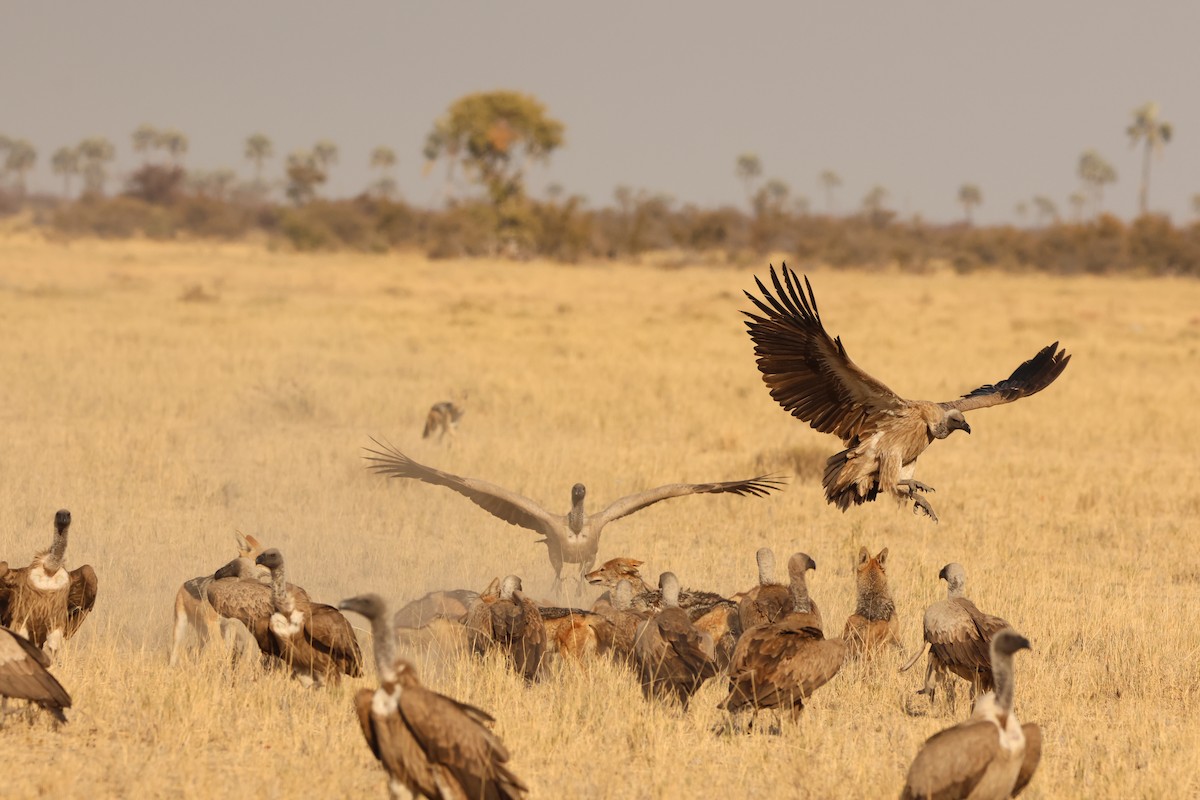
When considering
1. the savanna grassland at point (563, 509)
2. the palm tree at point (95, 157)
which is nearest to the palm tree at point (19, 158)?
the palm tree at point (95, 157)

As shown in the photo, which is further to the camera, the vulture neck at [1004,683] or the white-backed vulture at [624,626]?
the white-backed vulture at [624,626]

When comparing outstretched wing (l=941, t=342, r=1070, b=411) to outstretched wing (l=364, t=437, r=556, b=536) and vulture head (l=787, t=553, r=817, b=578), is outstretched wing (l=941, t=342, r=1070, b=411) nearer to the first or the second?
vulture head (l=787, t=553, r=817, b=578)

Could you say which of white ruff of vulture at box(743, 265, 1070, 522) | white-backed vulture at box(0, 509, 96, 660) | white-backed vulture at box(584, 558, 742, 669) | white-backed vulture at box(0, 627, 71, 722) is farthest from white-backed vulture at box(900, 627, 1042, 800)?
white-backed vulture at box(0, 509, 96, 660)

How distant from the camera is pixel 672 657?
6359 mm

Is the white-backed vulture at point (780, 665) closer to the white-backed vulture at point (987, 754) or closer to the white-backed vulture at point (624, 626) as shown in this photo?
the white-backed vulture at point (624, 626)

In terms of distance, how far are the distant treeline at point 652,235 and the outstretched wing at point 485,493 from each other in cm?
5182

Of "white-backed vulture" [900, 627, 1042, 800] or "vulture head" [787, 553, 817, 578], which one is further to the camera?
"vulture head" [787, 553, 817, 578]

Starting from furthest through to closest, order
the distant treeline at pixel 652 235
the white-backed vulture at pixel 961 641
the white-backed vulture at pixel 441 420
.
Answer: the distant treeline at pixel 652 235, the white-backed vulture at pixel 441 420, the white-backed vulture at pixel 961 641

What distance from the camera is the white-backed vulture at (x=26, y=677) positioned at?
17.4 ft

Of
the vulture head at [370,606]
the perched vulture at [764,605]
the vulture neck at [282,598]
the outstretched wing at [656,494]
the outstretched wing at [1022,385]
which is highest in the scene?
the outstretched wing at [1022,385]

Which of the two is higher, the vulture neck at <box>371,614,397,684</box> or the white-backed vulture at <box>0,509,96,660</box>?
the vulture neck at <box>371,614,397,684</box>

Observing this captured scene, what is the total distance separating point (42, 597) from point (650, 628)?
2893 millimetres

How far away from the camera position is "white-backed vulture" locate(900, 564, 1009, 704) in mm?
6246

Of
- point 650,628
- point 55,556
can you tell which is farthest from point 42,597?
point 650,628
